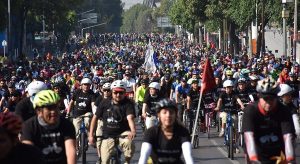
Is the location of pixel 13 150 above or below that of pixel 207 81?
above

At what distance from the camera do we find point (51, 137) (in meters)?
8.71

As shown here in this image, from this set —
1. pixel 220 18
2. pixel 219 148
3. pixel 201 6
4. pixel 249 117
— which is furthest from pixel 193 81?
pixel 201 6

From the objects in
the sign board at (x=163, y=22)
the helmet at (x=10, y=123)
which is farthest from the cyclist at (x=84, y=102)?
the sign board at (x=163, y=22)

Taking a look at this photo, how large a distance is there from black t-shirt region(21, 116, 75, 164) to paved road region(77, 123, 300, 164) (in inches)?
365

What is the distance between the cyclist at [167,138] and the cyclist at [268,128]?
2.16ft

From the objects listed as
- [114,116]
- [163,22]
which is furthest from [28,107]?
[163,22]

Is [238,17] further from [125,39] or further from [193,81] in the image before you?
[125,39]

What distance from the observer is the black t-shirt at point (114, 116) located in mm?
13461

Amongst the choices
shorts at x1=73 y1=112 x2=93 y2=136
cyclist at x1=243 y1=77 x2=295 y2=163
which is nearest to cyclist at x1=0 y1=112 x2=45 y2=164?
cyclist at x1=243 y1=77 x2=295 y2=163

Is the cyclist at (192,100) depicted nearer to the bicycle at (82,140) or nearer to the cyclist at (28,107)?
the bicycle at (82,140)

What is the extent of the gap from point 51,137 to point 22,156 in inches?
→ 96.5

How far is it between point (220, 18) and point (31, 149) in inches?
2523

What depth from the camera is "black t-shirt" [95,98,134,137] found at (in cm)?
1346

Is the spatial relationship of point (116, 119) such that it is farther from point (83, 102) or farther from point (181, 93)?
point (181, 93)
